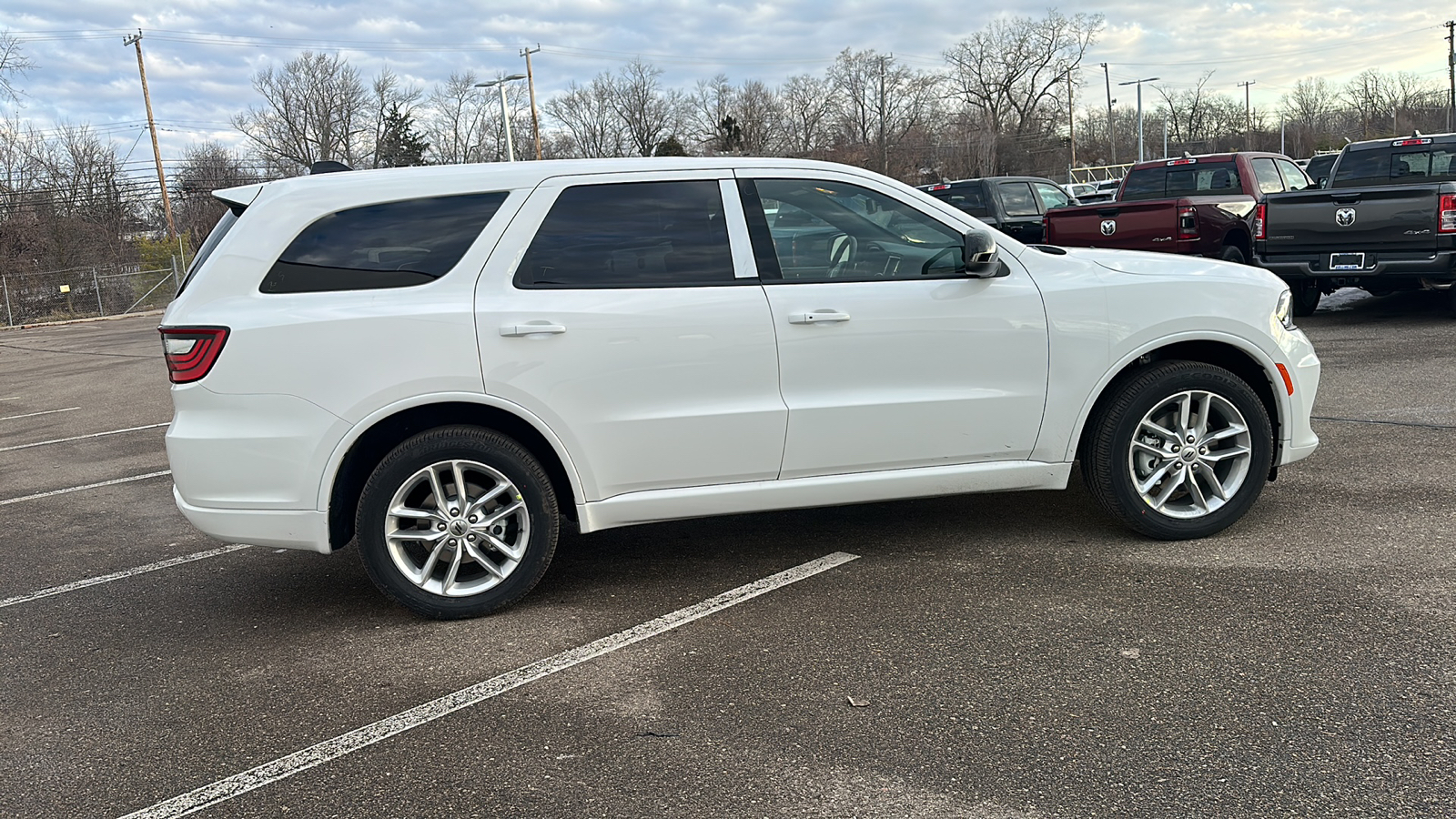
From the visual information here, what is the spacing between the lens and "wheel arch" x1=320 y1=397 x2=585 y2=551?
13.9ft

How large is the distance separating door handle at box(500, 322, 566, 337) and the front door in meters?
0.87

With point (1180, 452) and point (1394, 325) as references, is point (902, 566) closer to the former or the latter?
point (1180, 452)

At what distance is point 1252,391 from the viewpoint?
15.7ft

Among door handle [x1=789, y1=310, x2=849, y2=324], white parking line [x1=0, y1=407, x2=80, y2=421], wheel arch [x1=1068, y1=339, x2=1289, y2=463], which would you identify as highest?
door handle [x1=789, y1=310, x2=849, y2=324]

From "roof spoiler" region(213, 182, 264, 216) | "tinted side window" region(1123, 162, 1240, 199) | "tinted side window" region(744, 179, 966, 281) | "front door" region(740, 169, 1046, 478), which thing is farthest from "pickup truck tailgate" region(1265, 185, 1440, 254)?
"roof spoiler" region(213, 182, 264, 216)

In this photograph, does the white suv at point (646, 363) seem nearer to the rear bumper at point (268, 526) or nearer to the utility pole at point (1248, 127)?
the rear bumper at point (268, 526)

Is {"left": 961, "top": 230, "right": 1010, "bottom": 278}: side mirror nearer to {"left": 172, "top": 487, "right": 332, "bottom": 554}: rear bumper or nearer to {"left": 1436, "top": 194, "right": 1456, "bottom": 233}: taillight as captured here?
{"left": 172, "top": 487, "right": 332, "bottom": 554}: rear bumper

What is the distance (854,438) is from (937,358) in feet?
1.59

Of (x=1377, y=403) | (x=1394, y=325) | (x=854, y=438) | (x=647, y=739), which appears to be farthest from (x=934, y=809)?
(x=1394, y=325)

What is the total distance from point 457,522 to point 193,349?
119 cm

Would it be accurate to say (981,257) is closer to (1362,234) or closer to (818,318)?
(818,318)

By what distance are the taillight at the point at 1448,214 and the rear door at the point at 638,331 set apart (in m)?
9.01

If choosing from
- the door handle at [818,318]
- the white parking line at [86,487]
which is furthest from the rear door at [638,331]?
the white parking line at [86,487]

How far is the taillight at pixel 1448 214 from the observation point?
34.0 feet
